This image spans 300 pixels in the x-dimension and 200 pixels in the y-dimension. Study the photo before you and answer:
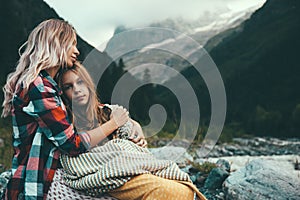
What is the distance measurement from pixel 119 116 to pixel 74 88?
0.29 m

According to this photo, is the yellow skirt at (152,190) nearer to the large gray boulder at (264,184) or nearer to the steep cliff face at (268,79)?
the large gray boulder at (264,184)

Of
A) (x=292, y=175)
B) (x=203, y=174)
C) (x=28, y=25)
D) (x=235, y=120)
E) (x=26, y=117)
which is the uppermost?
(x=26, y=117)

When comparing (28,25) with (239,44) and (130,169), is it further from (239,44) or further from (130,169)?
(239,44)

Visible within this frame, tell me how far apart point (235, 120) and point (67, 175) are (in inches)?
1299

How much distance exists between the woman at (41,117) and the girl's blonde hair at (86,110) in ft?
0.27

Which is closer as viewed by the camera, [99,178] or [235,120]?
[99,178]

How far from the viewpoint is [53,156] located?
1946 mm

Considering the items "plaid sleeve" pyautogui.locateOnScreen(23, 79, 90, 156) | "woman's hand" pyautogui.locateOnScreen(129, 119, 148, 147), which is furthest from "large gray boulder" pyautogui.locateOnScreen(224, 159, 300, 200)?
"plaid sleeve" pyautogui.locateOnScreen(23, 79, 90, 156)

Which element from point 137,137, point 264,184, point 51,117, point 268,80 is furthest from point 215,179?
point 268,80

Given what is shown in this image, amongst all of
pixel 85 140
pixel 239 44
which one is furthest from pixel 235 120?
pixel 239 44

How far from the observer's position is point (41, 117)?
73.4 inches

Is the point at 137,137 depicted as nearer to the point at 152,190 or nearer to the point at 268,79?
the point at 152,190

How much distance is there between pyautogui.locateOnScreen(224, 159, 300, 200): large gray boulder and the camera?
3.42m

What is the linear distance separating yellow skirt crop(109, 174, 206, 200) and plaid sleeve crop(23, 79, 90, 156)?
316 millimetres
